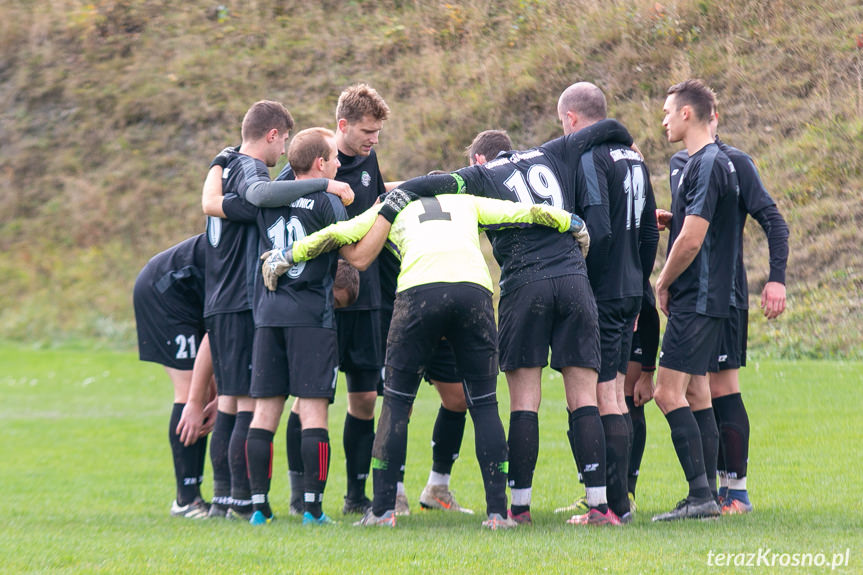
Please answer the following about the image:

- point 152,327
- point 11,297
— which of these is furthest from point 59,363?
point 152,327

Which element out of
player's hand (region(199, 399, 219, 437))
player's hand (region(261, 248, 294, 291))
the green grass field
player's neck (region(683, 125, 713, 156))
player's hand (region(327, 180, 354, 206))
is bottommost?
the green grass field

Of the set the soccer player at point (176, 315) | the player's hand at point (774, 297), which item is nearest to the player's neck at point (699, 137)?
the player's hand at point (774, 297)

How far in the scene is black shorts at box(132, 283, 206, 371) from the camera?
6996 millimetres

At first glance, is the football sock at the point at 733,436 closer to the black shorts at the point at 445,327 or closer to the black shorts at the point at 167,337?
the black shorts at the point at 445,327

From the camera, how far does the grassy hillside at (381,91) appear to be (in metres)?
16.7

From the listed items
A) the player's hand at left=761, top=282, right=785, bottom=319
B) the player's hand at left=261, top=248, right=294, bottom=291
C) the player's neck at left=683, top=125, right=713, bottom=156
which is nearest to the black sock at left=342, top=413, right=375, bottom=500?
the player's hand at left=261, top=248, right=294, bottom=291

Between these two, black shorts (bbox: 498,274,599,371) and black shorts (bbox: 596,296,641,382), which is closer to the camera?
black shorts (bbox: 498,274,599,371)

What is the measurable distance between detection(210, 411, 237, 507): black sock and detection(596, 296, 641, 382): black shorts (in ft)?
7.70

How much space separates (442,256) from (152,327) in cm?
259

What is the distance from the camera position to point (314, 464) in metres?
5.71

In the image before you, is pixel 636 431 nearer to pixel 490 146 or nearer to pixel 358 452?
pixel 358 452

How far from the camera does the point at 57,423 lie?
12.5 metres

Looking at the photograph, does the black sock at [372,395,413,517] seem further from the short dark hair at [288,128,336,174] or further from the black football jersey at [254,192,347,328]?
the short dark hair at [288,128,336,174]

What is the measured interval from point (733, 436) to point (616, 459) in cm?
90
